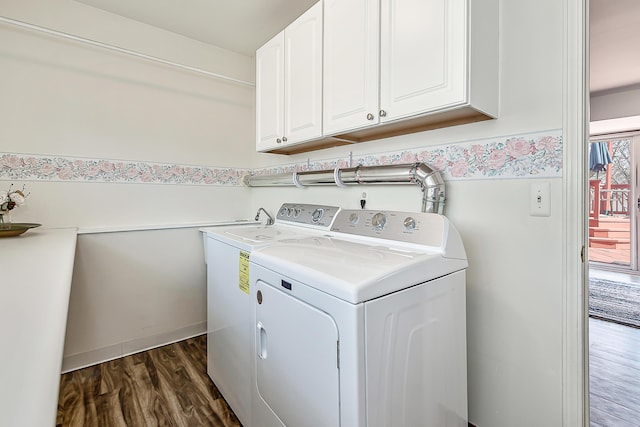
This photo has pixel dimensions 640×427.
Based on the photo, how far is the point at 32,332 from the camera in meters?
0.61

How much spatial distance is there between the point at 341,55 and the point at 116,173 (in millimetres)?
1808

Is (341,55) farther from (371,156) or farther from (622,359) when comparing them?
(622,359)

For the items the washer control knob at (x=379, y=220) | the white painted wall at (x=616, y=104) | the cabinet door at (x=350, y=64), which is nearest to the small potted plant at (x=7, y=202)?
the cabinet door at (x=350, y=64)

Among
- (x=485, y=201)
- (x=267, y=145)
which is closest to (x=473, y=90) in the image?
(x=485, y=201)

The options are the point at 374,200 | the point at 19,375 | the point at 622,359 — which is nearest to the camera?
the point at 19,375

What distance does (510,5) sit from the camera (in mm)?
1296

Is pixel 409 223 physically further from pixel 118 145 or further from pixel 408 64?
pixel 118 145

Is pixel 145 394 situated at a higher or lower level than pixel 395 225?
lower

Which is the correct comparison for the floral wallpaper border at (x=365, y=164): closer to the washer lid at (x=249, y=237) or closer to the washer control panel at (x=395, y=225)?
the washer control panel at (x=395, y=225)

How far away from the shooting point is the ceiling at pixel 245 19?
6.88ft

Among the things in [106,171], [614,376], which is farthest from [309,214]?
[614,376]

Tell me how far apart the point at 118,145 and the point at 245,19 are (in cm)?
131

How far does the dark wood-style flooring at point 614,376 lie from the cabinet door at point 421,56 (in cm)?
182

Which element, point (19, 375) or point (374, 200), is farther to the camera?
point (374, 200)
